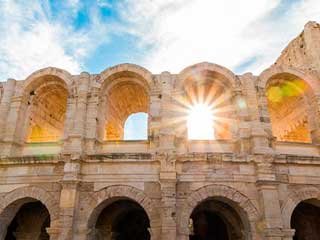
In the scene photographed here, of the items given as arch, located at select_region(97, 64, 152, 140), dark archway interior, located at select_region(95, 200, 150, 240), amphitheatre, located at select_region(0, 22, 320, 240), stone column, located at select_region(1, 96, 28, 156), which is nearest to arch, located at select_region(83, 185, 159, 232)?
amphitheatre, located at select_region(0, 22, 320, 240)

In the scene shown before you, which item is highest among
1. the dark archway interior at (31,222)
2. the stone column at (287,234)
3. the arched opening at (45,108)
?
the arched opening at (45,108)

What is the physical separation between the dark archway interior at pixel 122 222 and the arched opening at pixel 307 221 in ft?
17.8

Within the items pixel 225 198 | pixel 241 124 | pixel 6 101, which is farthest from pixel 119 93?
pixel 225 198

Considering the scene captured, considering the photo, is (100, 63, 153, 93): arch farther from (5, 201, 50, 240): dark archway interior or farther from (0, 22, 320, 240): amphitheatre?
(5, 201, 50, 240): dark archway interior

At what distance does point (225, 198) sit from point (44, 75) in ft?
24.5

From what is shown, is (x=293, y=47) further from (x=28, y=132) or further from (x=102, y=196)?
(x=28, y=132)

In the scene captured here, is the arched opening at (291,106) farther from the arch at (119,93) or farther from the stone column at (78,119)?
the stone column at (78,119)

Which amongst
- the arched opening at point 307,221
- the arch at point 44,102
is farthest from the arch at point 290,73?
the arch at point 44,102

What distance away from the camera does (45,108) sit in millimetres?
12156

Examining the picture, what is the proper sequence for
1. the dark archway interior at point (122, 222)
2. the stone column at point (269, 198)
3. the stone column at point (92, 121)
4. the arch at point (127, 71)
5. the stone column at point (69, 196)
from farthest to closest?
the arch at point (127, 71) → the dark archway interior at point (122, 222) → the stone column at point (92, 121) → the stone column at point (69, 196) → the stone column at point (269, 198)

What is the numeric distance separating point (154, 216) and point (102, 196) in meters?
1.63

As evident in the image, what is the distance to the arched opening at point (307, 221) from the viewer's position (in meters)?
10.5

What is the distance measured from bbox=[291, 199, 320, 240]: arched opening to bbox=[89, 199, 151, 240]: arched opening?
541cm

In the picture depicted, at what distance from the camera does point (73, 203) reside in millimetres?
8617
